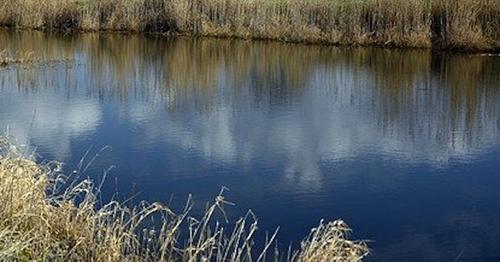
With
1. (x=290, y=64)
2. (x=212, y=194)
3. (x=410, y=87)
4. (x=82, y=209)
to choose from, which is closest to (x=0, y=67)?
(x=290, y=64)

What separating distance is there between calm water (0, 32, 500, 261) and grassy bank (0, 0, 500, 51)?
34.0 inches

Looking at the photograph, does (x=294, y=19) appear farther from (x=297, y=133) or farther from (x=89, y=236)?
(x=89, y=236)

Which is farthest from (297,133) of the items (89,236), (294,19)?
(294,19)

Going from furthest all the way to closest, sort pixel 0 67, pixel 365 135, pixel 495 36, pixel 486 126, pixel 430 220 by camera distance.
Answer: pixel 495 36 < pixel 0 67 < pixel 486 126 < pixel 365 135 < pixel 430 220

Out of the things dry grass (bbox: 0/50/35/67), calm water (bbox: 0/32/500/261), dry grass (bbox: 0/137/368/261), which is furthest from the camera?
dry grass (bbox: 0/50/35/67)

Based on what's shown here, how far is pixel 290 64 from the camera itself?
12.5 metres

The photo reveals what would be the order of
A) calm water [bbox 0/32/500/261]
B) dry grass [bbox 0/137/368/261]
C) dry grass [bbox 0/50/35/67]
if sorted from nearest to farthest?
dry grass [bbox 0/137/368/261] → calm water [bbox 0/32/500/261] → dry grass [bbox 0/50/35/67]

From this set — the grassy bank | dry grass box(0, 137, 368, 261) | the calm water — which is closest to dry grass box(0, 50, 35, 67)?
the calm water

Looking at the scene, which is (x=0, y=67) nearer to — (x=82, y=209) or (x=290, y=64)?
(x=290, y=64)

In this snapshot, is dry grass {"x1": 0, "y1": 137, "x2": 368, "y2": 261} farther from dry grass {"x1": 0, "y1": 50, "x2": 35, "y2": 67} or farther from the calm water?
dry grass {"x1": 0, "y1": 50, "x2": 35, "y2": 67}

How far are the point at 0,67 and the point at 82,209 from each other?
8381mm

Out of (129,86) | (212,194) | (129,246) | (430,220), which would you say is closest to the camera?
(129,246)

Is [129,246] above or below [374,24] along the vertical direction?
below

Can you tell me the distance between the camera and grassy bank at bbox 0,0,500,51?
1398 cm
